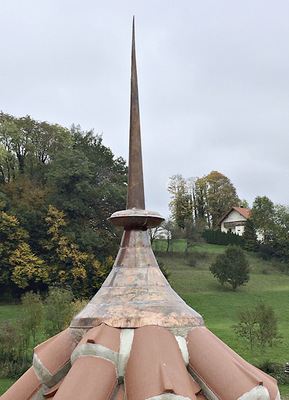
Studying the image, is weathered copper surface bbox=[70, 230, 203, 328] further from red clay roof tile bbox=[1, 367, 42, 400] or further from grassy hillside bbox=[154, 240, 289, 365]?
grassy hillside bbox=[154, 240, 289, 365]

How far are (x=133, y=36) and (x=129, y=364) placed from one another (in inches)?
91.5

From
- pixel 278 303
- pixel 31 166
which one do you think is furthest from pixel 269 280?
pixel 31 166

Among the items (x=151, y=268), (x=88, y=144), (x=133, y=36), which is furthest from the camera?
(x=88, y=144)

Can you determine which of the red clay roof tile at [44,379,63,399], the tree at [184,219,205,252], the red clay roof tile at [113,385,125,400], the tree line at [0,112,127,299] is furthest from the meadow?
the red clay roof tile at [113,385,125,400]

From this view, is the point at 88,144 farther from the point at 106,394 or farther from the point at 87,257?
the point at 106,394

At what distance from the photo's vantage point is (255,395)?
252cm

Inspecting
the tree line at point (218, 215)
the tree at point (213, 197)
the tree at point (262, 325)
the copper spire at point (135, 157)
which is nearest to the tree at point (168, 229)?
the tree line at point (218, 215)

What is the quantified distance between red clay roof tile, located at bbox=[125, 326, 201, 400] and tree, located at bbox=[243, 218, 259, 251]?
6588cm

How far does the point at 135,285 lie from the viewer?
3.04 metres

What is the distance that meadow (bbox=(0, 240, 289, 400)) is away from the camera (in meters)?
27.4

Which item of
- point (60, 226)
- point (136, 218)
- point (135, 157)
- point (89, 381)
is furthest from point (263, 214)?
point (89, 381)

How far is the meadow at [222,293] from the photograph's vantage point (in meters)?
27.4

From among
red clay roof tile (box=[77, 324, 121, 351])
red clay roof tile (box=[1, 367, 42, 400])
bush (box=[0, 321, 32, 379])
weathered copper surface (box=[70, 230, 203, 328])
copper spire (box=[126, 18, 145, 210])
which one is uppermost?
copper spire (box=[126, 18, 145, 210])

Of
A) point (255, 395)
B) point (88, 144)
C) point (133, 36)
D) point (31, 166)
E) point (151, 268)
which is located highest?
point (88, 144)
